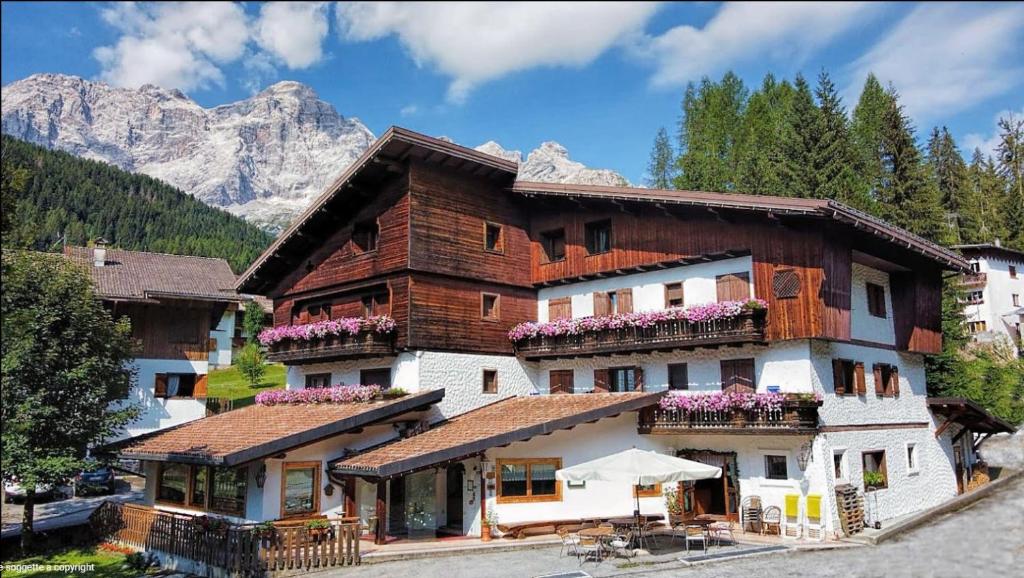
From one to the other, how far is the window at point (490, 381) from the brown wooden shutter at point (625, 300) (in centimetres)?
468

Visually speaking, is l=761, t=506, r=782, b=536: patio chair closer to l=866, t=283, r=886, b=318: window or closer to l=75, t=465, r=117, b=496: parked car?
l=866, t=283, r=886, b=318: window

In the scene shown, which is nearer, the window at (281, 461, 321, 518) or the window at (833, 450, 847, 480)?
the window at (281, 461, 321, 518)

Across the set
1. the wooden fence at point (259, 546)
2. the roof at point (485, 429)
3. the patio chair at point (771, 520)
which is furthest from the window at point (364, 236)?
the patio chair at point (771, 520)

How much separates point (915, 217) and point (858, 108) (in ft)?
28.8

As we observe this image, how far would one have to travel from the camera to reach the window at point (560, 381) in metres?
26.0

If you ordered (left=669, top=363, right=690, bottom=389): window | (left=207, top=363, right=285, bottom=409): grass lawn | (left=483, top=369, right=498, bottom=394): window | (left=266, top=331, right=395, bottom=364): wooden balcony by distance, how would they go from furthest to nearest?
(left=207, top=363, right=285, bottom=409): grass lawn
(left=483, top=369, right=498, bottom=394): window
(left=266, top=331, right=395, bottom=364): wooden balcony
(left=669, top=363, right=690, bottom=389): window

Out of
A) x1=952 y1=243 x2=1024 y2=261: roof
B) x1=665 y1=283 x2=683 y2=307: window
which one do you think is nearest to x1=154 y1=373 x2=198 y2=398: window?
x1=665 y1=283 x2=683 y2=307: window

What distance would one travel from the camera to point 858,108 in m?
48.4

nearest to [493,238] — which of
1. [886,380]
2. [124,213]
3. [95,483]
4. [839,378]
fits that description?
[839,378]

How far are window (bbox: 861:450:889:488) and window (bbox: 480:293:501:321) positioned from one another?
1205 centimetres

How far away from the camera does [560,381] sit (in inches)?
1033

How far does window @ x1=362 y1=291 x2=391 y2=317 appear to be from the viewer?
2473 cm

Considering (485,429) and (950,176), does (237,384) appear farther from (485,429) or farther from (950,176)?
(950,176)

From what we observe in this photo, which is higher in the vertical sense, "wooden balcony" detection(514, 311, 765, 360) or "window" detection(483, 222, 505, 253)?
"window" detection(483, 222, 505, 253)
